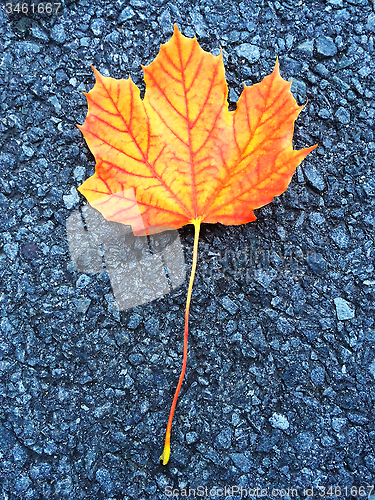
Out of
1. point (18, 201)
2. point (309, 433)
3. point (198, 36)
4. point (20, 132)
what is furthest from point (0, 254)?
point (309, 433)

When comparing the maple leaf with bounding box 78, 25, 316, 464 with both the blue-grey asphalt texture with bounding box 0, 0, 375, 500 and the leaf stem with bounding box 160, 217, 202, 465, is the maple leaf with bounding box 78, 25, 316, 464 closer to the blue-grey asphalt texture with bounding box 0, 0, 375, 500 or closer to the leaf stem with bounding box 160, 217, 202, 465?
the leaf stem with bounding box 160, 217, 202, 465

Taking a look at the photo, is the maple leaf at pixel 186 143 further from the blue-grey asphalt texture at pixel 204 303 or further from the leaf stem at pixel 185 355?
the blue-grey asphalt texture at pixel 204 303

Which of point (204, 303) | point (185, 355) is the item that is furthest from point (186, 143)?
point (185, 355)

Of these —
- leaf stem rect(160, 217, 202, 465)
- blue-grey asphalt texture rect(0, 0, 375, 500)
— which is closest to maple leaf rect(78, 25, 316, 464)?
leaf stem rect(160, 217, 202, 465)

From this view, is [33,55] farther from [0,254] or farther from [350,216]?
[350,216]

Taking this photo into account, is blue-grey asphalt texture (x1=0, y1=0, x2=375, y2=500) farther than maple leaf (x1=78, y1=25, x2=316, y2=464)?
Yes

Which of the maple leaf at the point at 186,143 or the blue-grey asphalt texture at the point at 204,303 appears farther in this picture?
the blue-grey asphalt texture at the point at 204,303

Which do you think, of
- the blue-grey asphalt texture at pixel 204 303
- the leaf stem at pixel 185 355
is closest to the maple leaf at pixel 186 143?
the leaf stem at pixel 185 355

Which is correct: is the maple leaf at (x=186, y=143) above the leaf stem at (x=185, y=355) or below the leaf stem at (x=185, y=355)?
above
